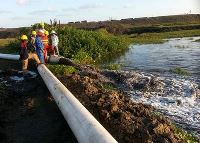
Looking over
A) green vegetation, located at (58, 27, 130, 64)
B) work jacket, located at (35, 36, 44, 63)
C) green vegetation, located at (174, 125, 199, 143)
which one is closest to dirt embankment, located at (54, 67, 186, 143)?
green vegetation, located at (174, 125, 199, 143)

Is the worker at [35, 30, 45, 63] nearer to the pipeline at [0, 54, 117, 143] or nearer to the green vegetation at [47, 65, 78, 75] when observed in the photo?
the green vegetation at [47, 65, 78, 75]

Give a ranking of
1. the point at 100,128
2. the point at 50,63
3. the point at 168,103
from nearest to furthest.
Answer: the point at 100,128 < the point at 168,103 < the point at 50,63

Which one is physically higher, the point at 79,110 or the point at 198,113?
the point at 79,110

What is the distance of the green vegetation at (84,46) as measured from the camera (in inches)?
1001

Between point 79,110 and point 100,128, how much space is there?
155cm

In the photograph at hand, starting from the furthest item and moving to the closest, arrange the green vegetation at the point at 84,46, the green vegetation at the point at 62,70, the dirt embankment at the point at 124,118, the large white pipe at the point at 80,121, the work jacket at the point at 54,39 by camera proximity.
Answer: the green vegetation at the point at 84,46
the work jacket at the point at 54,39
the green vegetation at the point at 62,70
the dirt embankment at the point at 124,118
the large white pipe at the point at 80,121

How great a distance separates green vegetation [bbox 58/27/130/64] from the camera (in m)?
25.4

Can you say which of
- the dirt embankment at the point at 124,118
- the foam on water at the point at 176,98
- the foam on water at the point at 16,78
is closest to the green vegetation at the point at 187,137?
the dirt embankment at the point at 124,118

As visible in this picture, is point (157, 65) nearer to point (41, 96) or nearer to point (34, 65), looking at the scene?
point (34, 65)

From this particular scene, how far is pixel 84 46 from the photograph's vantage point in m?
27.3

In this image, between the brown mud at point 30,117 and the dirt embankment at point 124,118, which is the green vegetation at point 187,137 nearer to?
the dirt embankment at point 124,118

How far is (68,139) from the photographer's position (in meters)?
9.22

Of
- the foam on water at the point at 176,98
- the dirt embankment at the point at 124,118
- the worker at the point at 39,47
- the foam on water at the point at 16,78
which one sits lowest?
the foam on water at the point at 176,98

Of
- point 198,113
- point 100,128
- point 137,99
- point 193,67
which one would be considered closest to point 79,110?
point 100,128
